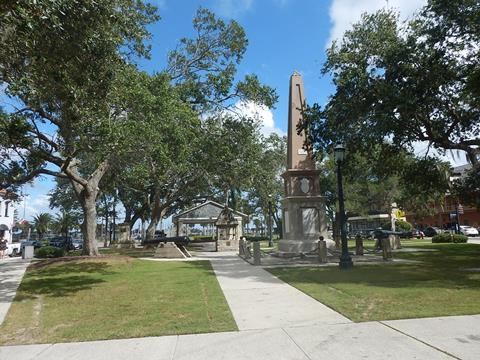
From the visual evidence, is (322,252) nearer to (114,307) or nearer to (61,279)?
(61,279)

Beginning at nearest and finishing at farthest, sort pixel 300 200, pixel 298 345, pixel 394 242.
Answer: pixel 298 345, pixel 300 200, pixel 394 242

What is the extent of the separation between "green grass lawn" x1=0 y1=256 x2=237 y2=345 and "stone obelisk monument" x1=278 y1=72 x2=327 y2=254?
7095 mm

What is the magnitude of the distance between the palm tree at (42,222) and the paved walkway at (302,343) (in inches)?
3304

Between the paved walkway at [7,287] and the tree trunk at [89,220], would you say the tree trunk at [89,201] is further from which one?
the paved walkway at [7,287]

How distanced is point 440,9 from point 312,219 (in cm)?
1082

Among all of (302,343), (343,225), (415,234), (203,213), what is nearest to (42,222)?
(203,213)

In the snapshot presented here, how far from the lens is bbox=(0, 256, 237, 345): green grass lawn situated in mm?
7219

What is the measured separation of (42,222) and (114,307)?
8345 cm

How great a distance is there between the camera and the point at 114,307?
938 centimetres

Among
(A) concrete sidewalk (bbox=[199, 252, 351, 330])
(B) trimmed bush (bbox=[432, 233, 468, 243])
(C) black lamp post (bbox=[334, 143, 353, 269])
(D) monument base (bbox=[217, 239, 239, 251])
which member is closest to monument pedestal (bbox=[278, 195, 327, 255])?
(C) black lamp post (bbox=[334, 143, 353, 269])

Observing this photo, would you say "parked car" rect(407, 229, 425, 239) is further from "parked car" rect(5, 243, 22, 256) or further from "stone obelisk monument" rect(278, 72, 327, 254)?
"parked car" rect(5, 243, 22, 256)

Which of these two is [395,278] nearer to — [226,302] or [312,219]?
[226,302]

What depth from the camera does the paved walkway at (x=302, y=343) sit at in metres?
5.62

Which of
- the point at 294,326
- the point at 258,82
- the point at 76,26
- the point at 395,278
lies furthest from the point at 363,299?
the point at 258,82
